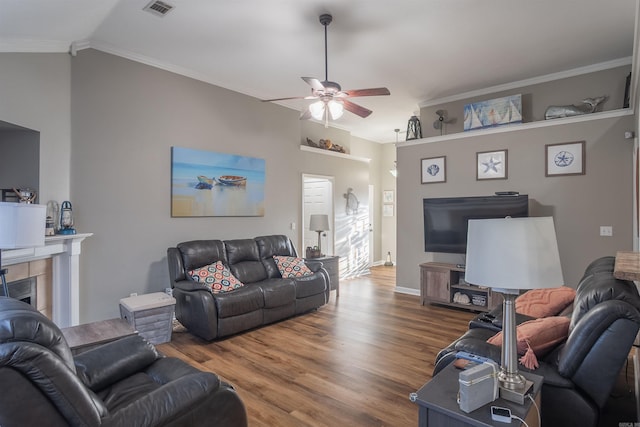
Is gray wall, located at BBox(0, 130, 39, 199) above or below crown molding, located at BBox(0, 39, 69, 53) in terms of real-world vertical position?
below

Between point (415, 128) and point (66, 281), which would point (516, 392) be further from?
point (415, 128)

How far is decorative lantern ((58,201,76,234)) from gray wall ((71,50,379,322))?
19cm

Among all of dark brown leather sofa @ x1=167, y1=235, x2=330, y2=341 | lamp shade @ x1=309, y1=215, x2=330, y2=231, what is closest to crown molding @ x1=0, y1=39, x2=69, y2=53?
dark brown leather sofa @ x1=167, y1=235, x2=330, y2=341

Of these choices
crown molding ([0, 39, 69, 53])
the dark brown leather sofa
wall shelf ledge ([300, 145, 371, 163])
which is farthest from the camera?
wall shelf ledge ([300, 145, 371, 163])

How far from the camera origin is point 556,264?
53.1 inches

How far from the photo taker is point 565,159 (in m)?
4.32

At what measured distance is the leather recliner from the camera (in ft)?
5.17

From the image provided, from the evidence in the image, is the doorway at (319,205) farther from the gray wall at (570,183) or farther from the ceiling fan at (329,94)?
the ceiling fan at (329,94)

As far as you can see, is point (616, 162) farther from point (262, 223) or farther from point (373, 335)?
point (262, 223)

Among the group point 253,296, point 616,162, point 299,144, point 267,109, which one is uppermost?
point 267,109

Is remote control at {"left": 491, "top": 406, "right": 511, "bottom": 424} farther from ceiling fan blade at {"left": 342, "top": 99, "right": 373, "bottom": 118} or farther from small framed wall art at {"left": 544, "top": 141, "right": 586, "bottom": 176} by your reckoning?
small framed wall art at {"left": 544, "top": 141, "right": 586, "bottom": 176}

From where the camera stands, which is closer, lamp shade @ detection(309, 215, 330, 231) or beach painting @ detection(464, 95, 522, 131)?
beach painting @ detection(464, 95, 522, 131)

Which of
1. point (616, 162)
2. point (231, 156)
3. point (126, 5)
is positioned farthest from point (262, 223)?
point (616, 162)

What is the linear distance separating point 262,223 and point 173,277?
5.80 feet
